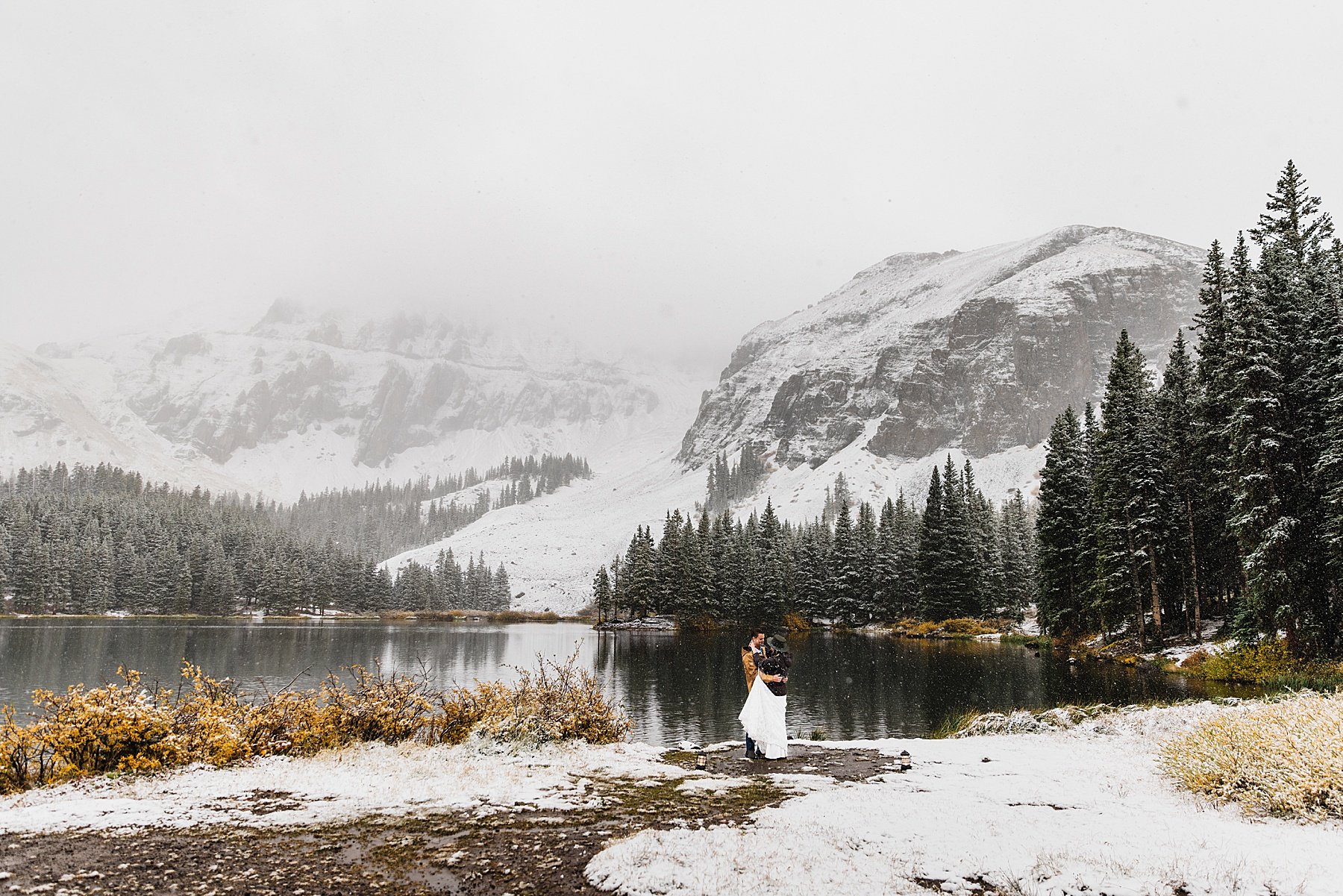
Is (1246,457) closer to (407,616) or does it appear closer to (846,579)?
(846,579)

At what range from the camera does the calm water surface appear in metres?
28.8

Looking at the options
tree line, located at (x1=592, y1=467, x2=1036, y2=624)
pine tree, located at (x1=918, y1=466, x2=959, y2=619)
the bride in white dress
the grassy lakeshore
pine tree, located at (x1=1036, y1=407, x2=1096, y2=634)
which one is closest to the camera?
the bride in white dress

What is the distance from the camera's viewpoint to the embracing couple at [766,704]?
15.2m

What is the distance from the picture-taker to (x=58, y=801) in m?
10.3

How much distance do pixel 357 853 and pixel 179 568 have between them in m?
142

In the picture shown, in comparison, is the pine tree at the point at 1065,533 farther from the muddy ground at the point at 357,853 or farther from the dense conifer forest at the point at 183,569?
the dense conifer forest at the point at 183,569

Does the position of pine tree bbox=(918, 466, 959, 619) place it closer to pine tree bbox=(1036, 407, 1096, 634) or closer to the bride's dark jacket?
pine tree bbox=(1036, 407, 1096, 634)

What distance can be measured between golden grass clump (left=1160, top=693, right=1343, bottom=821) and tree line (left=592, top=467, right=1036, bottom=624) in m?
71.8

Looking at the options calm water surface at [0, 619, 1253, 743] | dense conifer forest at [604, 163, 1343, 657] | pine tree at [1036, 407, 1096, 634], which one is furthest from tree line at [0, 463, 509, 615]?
pine tree at [1036, 407, 1096, 634]

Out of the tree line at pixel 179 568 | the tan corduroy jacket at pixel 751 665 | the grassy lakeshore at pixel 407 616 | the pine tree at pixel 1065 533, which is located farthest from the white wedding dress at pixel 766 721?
the tree line at pixel 179 568

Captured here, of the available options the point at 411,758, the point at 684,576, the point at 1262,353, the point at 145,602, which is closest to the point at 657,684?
the point at 411,758

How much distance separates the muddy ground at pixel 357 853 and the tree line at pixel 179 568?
5377 inches

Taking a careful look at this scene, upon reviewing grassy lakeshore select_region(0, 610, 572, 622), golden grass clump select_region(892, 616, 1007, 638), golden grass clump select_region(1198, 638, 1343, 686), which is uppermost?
golden grass clump select_region(1198, 638, 1343, 686)

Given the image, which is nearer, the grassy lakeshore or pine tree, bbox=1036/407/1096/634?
pine tree, bbox=1036/407/1096/634
